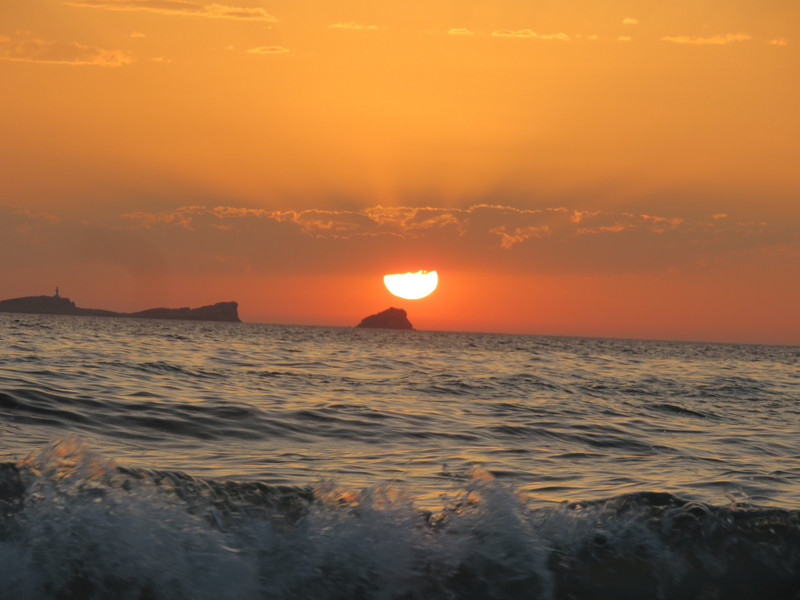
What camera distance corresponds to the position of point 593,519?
24.5 feet

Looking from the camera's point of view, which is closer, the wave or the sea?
the wave

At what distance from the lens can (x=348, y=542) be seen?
663 cm

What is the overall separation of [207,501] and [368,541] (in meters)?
1.85

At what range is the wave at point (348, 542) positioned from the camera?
5.91m

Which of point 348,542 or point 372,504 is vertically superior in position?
point 372,504

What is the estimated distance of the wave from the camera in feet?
19.4

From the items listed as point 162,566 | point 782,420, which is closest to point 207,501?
point 162,566

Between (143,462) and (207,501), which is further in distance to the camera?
(143,462)

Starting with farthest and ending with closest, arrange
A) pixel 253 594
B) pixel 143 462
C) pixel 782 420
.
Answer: pixel 782 420 → pixel 143 462 → pixel 253 594

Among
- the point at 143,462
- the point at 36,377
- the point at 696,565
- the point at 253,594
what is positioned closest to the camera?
the point at 253,594

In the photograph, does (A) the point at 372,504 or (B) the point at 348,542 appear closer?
(B) the point at 348,542

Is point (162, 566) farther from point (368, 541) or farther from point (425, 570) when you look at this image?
point (425, 570)

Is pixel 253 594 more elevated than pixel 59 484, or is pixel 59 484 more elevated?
pixel 59 484

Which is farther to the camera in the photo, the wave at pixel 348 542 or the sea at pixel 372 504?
the sea at pixel 372 504
